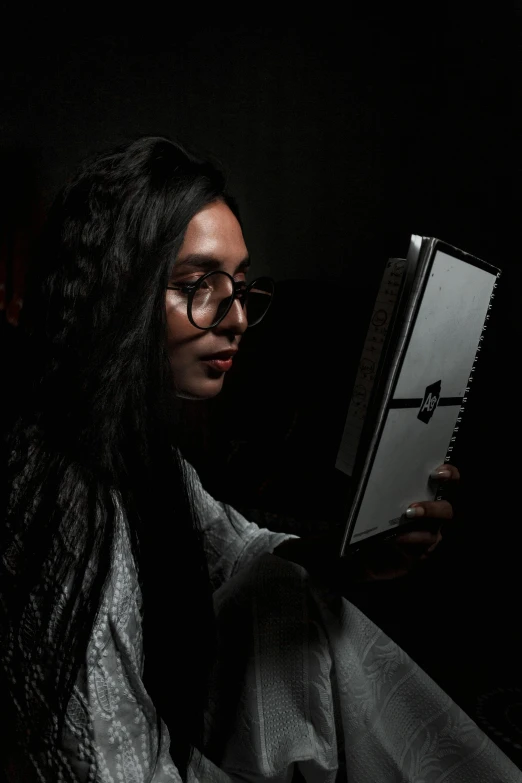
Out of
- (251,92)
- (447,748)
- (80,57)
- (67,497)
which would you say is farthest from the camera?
(251,92)

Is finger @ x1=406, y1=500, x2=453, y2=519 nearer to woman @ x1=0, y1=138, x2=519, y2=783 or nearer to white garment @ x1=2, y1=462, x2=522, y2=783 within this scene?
woman @ x1=0, y1=138, x2=519, y2=783

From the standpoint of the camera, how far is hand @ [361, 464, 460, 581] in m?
0.92

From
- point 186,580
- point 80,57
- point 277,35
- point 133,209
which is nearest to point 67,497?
point 186,580

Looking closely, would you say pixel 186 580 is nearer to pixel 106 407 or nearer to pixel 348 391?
pixel 106 407

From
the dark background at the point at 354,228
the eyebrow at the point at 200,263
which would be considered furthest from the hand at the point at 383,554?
the dark background at the point at 354,228

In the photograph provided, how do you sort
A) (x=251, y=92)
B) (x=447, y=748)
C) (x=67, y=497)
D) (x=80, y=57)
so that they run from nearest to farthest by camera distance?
1. (x=67, y=497)
2. (x=447, y=748)
3. (x=80, y=57)
4. (x=251, y=92)

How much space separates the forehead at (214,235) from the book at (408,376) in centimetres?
26

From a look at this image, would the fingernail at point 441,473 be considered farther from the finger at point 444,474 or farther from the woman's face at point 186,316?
the woman's face at point 186,316

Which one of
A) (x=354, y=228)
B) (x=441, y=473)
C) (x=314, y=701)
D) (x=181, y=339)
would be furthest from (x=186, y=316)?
(x=354, y=228)

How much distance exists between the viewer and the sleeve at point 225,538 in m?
1.16

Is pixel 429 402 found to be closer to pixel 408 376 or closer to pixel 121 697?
pixel 408 376

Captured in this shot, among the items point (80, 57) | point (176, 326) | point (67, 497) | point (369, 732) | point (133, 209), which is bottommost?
point (369, 732)

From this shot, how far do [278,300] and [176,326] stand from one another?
778mm

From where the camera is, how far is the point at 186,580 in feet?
3.00
